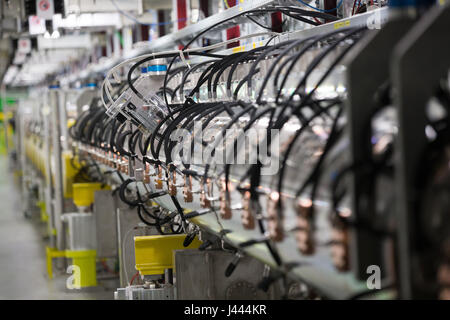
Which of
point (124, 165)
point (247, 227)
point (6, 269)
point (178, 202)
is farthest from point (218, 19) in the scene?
point (6, 269)

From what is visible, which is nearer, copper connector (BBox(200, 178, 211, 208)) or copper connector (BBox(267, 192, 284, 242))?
copper connector (BBox(267, 192, 284, 242))

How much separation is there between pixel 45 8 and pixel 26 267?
2.65 m

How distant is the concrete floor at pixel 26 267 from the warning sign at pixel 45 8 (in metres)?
2.48

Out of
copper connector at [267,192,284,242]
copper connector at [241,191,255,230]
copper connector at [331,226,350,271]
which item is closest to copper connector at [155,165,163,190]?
copper connector at [241,191,255,230]

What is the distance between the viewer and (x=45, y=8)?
265 inches

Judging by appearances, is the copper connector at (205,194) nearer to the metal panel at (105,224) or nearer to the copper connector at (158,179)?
the copper connector at (158,179)

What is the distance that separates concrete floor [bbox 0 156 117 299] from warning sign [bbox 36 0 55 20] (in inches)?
97.6

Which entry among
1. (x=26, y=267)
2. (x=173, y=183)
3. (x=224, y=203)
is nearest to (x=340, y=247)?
(x=224, y=203)

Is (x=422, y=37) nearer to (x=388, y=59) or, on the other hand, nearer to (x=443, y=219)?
(x=388, y=59)

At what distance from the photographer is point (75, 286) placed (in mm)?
6449

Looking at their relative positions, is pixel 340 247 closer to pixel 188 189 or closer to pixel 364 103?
pixel 364 103

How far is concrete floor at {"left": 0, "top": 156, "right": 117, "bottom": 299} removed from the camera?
6.34 meters

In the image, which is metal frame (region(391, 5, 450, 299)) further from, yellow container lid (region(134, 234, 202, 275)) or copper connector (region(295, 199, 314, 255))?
yellow container lid (region(134, 234, 202, 275))

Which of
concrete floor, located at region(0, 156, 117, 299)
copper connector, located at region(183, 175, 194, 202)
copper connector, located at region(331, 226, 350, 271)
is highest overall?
copper connector, located at region(183, 175, 194, 202)
